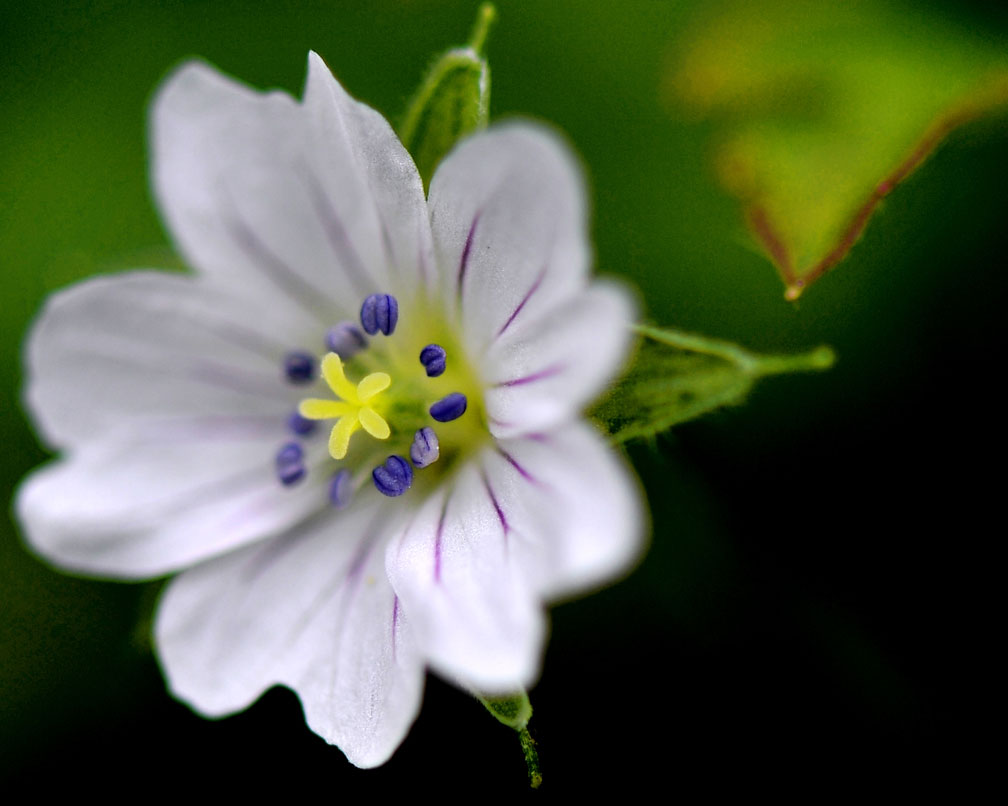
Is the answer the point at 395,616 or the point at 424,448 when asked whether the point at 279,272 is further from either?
the point at 395,616

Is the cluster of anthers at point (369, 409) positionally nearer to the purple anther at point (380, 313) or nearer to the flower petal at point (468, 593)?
the purple anther at point (380, 313)

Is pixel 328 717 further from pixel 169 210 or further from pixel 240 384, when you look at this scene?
pixel 169 210

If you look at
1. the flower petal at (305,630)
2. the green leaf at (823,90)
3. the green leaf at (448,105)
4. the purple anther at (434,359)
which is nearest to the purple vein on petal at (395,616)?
the flower petal at (305,630)

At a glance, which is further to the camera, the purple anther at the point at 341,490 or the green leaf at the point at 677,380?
the purple anther at the point at 341,490

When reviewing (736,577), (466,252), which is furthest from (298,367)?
(736,577)

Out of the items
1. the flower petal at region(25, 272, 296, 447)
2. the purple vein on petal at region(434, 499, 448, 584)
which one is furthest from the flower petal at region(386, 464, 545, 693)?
the flower petal at region(25, 272, 296, 447)
